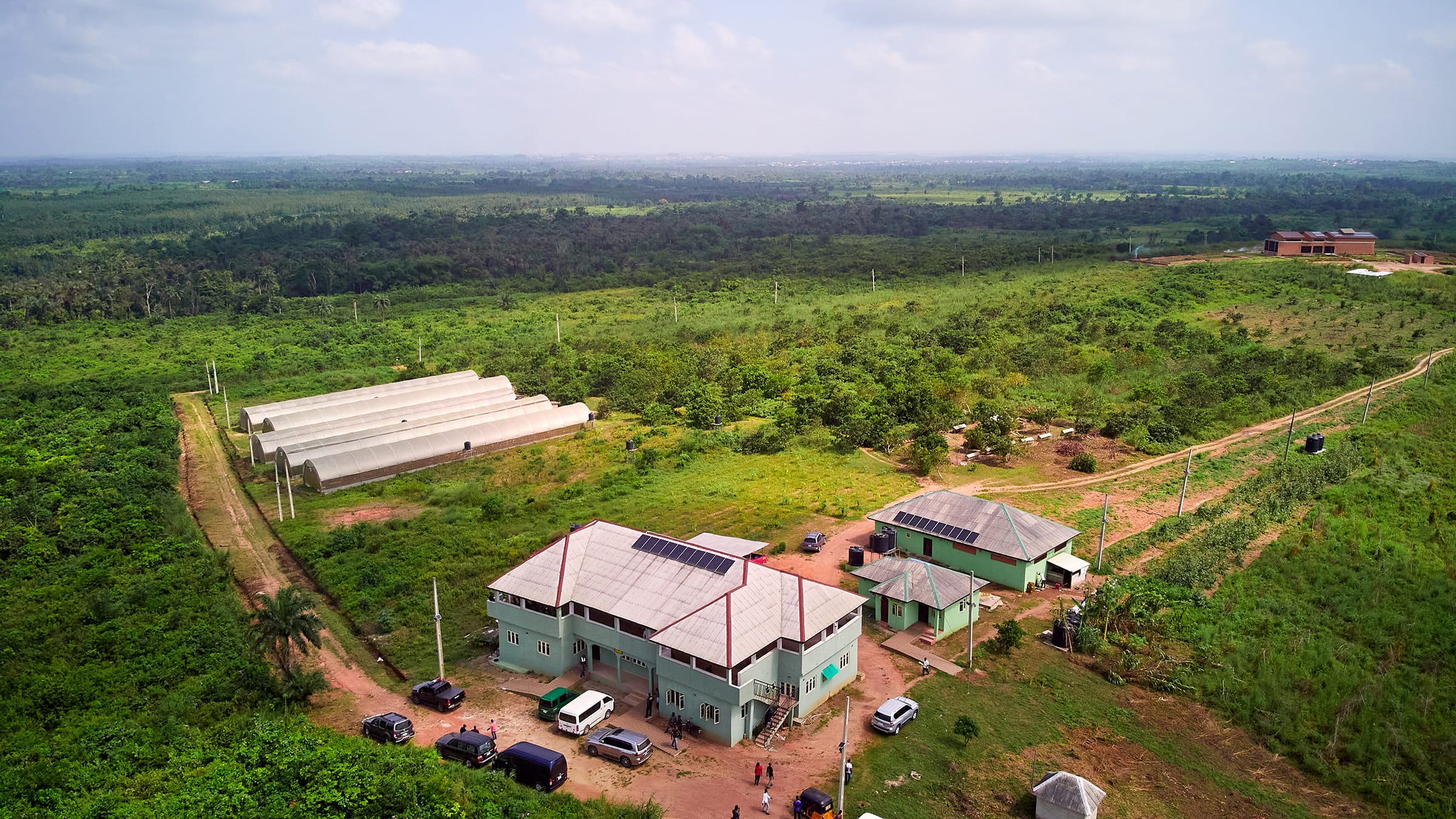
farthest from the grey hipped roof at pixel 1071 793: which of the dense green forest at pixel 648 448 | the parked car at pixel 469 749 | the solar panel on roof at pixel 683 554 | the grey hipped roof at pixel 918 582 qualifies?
the parked car at pixel 469 749

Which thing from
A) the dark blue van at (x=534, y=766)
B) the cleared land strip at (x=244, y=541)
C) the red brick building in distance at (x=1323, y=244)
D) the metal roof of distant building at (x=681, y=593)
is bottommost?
the cleared land strip at (x=244, y=541)

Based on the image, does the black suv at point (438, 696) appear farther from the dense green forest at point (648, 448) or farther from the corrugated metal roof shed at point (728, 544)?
the corrugated metal roof shed at point (728, 544)

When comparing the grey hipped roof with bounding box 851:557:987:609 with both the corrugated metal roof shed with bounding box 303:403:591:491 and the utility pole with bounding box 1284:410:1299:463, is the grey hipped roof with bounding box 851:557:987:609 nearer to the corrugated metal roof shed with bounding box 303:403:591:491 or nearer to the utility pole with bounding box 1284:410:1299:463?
the utility pole with bounding box 1284:410:1299:463

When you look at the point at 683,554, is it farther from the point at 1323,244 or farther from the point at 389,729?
the point at 1323,244

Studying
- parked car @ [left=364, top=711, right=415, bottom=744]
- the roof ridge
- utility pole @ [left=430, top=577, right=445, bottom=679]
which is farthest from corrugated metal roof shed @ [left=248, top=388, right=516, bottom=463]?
the roof ridge

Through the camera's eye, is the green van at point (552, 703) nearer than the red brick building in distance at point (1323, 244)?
Yes

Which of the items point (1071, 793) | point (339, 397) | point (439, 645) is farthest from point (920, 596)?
point (339, 397)
